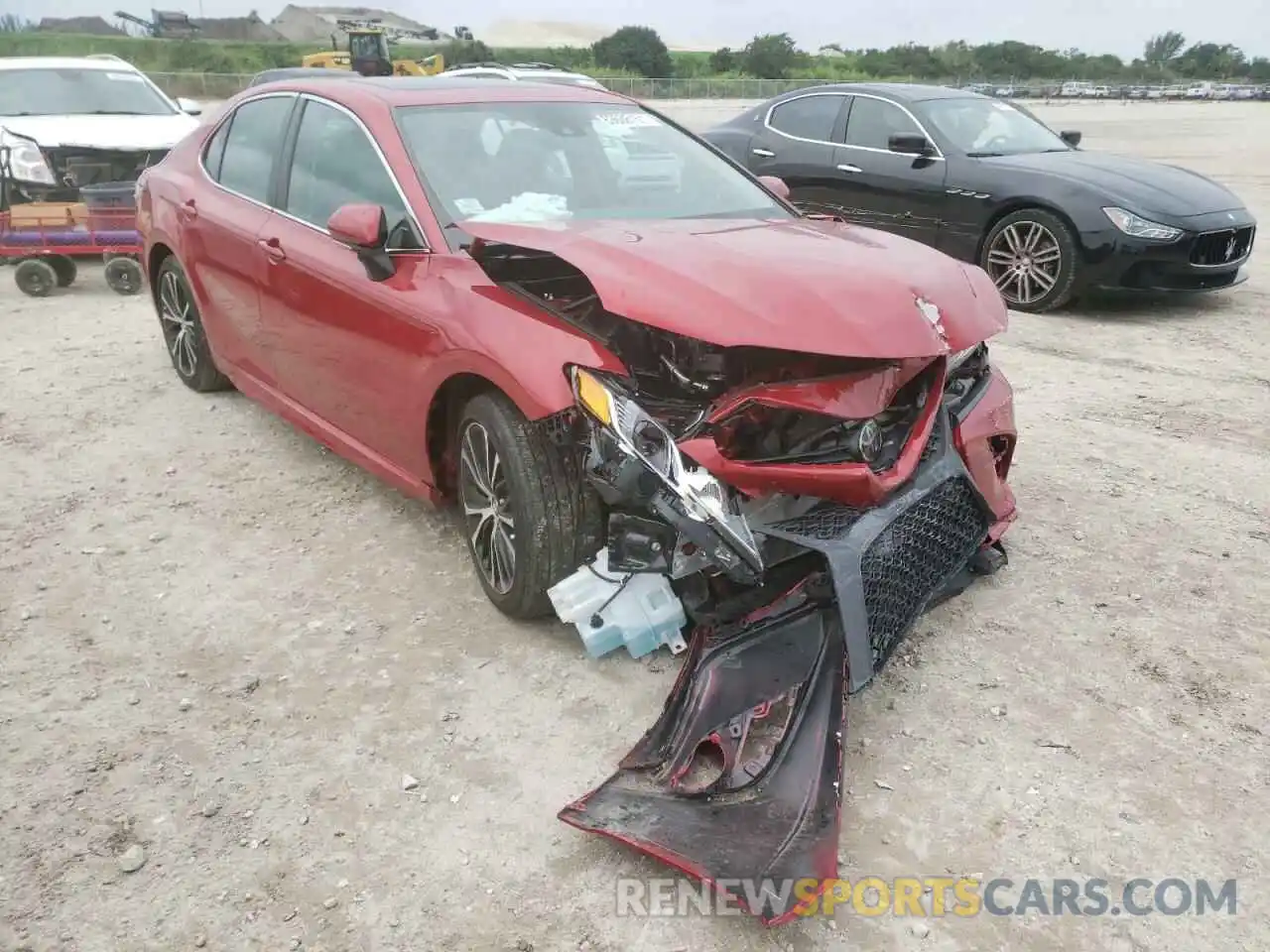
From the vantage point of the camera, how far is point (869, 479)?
2637 millimetres

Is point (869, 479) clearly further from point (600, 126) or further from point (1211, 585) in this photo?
point (600, 126)

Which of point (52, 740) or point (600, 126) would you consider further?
point (600, 126)

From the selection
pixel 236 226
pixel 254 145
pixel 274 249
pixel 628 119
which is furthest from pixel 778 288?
pixel 254 145

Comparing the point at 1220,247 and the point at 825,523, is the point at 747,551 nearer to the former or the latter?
the point at 825,523

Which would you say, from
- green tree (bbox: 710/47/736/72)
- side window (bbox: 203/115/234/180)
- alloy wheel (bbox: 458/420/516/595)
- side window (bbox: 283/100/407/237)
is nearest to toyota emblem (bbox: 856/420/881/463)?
alloy wheel (bbox: 458/420/516/595)

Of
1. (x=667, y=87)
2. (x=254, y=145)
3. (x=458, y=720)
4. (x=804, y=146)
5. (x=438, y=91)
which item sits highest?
(x=438, y=91)

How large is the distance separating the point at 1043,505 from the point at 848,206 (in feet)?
15.3

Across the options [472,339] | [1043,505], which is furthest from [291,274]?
[1043,505]

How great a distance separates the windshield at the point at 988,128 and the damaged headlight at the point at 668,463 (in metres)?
6.09

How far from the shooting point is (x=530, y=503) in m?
2.98

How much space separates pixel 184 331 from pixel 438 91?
2314 millimetres

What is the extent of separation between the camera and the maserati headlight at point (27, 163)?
853 cm

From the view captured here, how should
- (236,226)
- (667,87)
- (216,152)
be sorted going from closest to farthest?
(236,226), (216,152), (667,87)

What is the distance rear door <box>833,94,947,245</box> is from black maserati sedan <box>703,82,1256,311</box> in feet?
0.03
